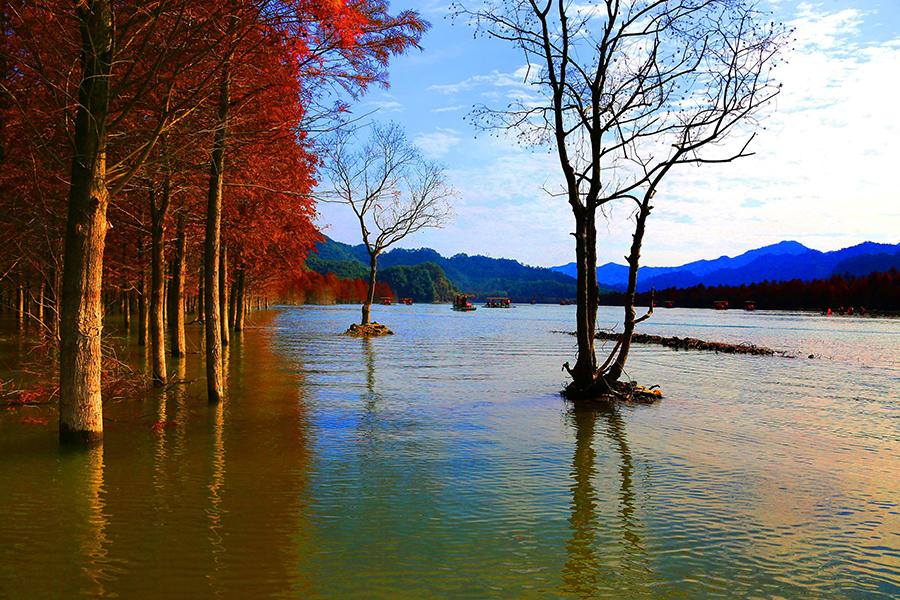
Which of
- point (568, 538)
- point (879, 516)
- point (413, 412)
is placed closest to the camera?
point (568, 538)

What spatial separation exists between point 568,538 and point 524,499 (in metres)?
1.58

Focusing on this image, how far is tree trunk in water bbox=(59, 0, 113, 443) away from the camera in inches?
394

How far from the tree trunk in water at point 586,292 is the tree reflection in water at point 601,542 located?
7.02 m

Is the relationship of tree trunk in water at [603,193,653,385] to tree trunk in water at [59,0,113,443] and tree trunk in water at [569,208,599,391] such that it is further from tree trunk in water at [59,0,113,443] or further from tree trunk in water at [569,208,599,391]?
tree trunk in water at [59,0,113,443]

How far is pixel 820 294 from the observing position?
159 meters

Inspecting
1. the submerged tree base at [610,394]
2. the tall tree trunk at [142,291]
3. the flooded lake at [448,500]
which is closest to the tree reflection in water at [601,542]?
the flooded lake at [448,500]

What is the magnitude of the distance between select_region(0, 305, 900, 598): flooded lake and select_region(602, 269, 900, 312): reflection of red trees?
11461 cm

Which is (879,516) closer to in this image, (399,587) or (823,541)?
(823,541)

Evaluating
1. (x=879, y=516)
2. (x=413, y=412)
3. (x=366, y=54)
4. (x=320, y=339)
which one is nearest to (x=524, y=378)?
(x=413, y=412)

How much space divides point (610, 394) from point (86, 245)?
14.5 metres

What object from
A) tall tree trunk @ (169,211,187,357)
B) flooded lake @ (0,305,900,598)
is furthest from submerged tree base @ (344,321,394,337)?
flooded lake @ (0,305,900,598)

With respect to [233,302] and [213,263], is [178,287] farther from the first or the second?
[233,302]

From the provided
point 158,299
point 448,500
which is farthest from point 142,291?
point 448,500

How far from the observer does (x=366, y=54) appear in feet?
45.6
